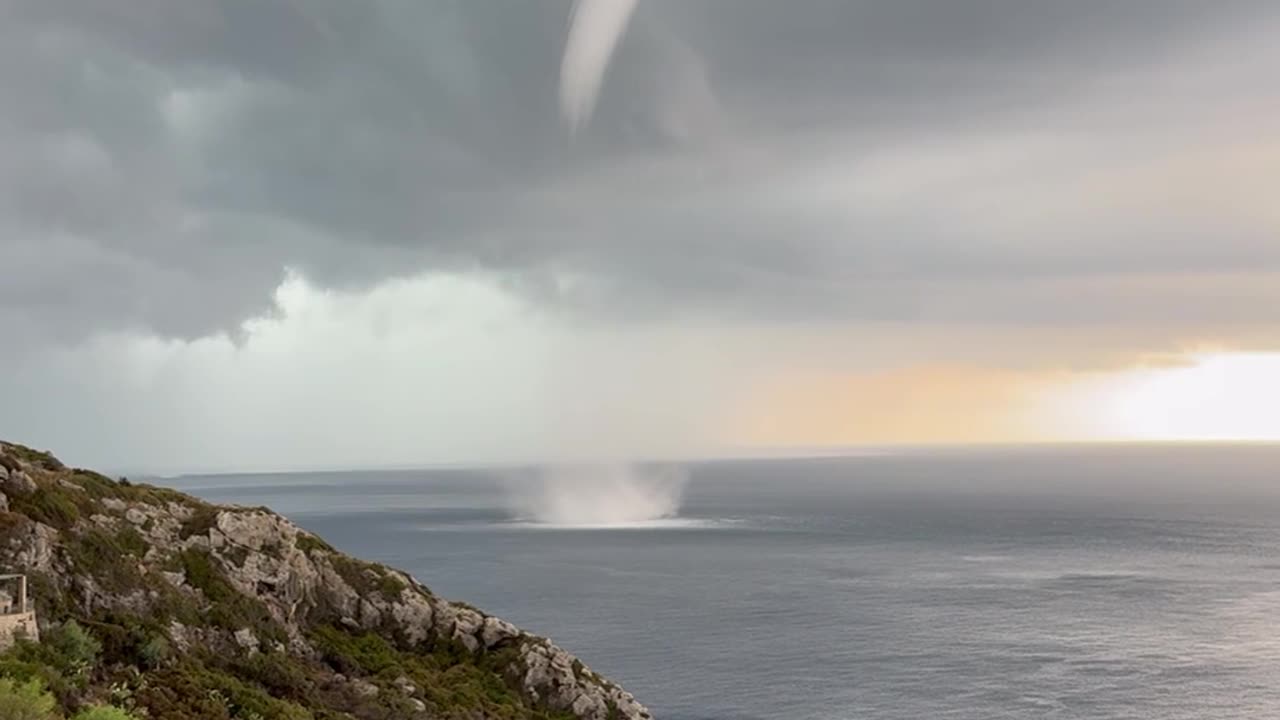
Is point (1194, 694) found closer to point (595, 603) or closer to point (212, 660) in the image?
point (595, 603)

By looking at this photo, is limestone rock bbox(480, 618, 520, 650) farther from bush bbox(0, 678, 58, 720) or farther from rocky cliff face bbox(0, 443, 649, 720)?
bush bbox(0, 678, 58, 720)

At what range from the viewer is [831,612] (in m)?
158

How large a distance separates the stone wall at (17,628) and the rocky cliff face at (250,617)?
2239mm

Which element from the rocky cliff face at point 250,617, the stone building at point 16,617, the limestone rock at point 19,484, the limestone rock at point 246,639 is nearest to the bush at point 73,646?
the stone building at point 16,617

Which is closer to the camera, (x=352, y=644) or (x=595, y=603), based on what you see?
(x=352, y=644)

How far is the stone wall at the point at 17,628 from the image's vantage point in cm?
3762

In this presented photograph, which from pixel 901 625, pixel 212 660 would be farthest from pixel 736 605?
pixel 212 660

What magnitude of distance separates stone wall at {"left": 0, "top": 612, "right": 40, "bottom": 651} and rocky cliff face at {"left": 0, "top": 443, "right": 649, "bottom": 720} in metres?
2.24

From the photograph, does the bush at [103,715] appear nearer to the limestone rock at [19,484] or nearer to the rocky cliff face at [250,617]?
the rocky cliff face at [250,617]

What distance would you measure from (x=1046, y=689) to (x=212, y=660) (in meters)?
93.1

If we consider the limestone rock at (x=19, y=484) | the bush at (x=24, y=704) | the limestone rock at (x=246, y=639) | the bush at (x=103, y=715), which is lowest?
the limestone rock at (x=246, y=639)

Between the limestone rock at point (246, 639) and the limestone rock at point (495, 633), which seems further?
the limestone rock at point (495, 633)

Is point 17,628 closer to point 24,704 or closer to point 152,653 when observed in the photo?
point 152,653

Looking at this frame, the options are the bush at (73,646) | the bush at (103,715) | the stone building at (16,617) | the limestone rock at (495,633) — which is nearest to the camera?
the bush at (103,715)
